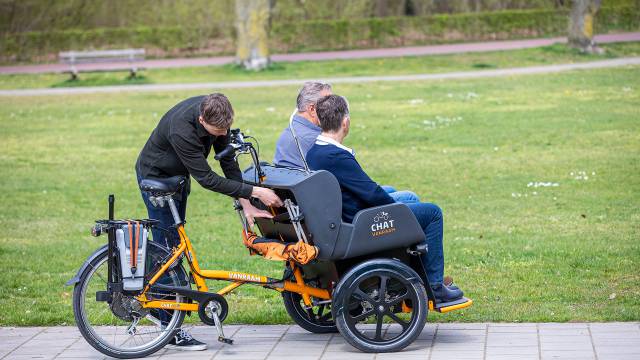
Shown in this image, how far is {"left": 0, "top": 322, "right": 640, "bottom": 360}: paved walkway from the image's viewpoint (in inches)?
248

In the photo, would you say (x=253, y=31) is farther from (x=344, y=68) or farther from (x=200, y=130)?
(x=200, y=130)

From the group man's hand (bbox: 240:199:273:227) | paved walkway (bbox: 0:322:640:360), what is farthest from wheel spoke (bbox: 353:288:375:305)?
man's hand (bbox: 240:199:273:227)

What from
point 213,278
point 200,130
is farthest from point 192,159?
point 213,278

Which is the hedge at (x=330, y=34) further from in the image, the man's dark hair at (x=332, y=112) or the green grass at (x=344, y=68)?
the man's dark hair at (x=332, y=112)

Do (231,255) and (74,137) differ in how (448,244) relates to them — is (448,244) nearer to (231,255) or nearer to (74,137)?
(231,255)

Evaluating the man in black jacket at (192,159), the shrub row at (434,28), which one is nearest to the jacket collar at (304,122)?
the man in black jacket at (192,159)

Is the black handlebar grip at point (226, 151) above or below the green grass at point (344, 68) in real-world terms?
above

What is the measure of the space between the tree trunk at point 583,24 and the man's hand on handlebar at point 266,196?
28755mm

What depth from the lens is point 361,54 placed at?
4006cm

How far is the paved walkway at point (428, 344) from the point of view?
20.7ft

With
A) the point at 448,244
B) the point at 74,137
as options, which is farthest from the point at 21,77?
the point at 448,244

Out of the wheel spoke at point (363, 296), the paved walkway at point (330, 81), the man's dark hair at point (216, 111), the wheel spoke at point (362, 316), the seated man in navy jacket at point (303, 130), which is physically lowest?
the paved walkway at point (330, 81)

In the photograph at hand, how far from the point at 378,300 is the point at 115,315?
152cm

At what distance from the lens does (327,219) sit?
20.8 feet
